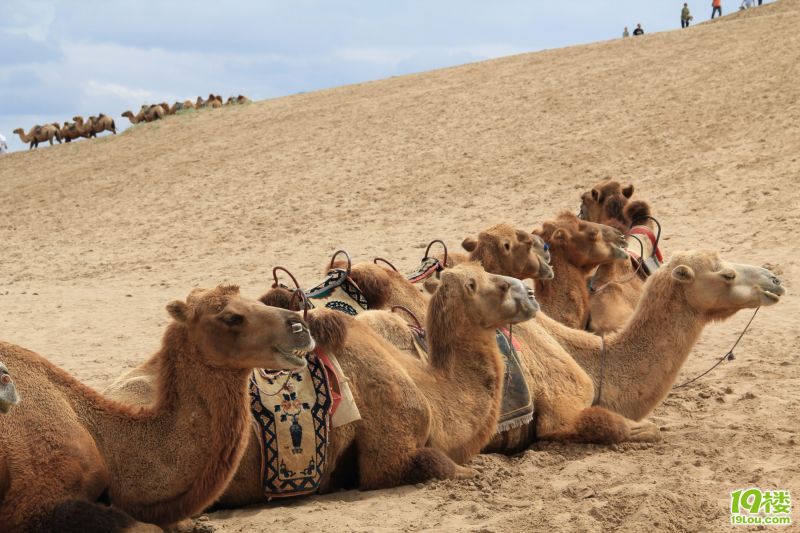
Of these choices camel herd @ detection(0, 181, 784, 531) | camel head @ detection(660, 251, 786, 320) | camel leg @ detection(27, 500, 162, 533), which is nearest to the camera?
camel leg @ detection(27, 500, 162, 533)

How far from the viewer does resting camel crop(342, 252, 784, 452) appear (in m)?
6.79

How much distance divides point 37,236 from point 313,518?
18.0m

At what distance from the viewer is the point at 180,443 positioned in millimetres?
4926

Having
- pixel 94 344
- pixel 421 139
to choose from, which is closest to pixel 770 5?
pixel 421 139

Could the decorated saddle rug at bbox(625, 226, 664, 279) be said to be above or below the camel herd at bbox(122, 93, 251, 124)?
below

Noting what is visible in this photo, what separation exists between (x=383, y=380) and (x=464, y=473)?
709mm

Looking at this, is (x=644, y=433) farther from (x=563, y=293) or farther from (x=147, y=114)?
(x=147, y=114)

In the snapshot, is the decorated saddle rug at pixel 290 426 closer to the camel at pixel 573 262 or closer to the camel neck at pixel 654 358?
the camel neck at pixel 654 358

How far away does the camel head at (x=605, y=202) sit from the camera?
35.6 feet

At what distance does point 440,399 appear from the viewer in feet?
20.1

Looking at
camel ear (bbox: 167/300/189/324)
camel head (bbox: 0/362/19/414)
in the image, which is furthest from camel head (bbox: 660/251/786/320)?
camel head (bbox: 0/362/19/414)

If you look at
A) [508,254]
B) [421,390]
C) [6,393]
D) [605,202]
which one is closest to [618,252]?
[508,254]

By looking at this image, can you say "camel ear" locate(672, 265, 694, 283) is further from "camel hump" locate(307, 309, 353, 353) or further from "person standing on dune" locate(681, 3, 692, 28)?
"person standing on dune" locate(681, 3, 692, 28)

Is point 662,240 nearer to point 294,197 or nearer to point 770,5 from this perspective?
point 294,197
